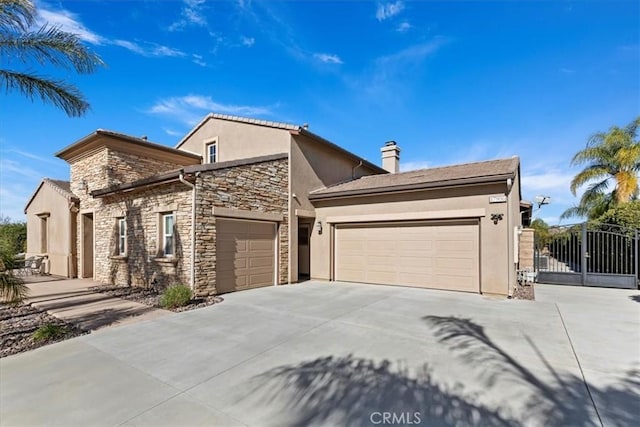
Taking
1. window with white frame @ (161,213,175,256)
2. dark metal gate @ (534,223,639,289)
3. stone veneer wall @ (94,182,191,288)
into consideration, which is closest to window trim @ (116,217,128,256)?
stone veneer wall @ (94,182,191,288)

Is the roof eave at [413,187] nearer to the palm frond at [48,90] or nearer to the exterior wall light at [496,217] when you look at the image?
the exterior wall light at [496,217]

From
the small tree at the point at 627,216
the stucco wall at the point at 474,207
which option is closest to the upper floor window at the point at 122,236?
the stucco wall at the point at 474,207

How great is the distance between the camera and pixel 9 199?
69.4 feet

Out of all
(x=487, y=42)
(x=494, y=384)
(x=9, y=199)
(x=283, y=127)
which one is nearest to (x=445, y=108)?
(x=487, y=42)

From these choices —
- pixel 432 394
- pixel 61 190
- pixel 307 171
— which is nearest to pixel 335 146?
pixel 307 171

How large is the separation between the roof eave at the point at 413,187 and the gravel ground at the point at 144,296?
599cm

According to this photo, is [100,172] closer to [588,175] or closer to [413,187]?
[413,187]

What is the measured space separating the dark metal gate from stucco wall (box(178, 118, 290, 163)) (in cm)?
1185

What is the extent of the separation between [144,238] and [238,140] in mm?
6231

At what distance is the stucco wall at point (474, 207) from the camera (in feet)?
31.6

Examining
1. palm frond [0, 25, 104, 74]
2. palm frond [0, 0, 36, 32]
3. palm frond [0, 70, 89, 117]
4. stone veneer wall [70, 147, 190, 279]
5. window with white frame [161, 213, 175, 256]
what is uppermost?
palm frond [0, 0, 36, 32]

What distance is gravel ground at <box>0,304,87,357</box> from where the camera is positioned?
5551 mm

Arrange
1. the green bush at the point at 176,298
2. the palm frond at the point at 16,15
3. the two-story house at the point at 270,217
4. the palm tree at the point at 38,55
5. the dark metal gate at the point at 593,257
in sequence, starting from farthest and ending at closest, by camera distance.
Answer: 1. the dark metal gate at the point at 593,257
2. the two-story house at the point at 270,217
3. the green bush at the point at 176,298
4. the palm tree at the point at 38,55
5. the palm frond at the point at 16,15

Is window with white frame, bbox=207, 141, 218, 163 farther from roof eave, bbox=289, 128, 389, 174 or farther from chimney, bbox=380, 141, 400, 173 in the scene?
chimney, bbox=380, 141, 400, 173
